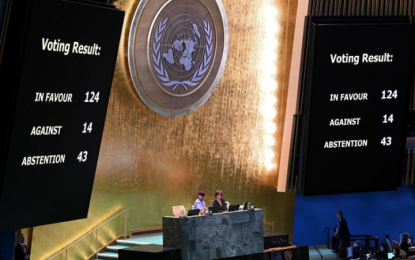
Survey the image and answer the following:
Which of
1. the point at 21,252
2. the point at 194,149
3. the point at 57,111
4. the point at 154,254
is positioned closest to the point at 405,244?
the point at 194,149

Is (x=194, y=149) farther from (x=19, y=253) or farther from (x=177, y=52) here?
(x=19, y=253)

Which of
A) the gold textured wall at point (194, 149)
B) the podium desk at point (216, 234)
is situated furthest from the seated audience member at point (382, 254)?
the gold textured wall at point (194, 149)

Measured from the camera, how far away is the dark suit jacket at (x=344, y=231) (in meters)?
19.8

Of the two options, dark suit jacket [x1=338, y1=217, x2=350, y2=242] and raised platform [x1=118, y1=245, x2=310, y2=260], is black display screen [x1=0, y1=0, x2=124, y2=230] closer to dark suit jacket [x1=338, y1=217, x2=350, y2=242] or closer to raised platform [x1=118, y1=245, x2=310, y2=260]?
raised platform [x1=118, y1=245, x2=310, y2=260]

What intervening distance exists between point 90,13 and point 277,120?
9.09m

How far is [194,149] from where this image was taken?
19.1m

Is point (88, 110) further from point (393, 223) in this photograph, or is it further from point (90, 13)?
point (393, 223)

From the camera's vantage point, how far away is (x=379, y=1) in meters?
19.0

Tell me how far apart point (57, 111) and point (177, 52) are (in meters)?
6.49

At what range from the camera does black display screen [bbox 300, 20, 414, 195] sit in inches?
554

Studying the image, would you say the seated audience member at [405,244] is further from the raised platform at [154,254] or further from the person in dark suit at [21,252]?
the person in dark suit at [21,252]

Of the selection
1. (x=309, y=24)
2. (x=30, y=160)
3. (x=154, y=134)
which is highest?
(x=309, y=24)

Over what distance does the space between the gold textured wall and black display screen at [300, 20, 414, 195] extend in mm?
4219

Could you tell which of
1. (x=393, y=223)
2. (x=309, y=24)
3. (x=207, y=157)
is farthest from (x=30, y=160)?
(x=393, y=223)
